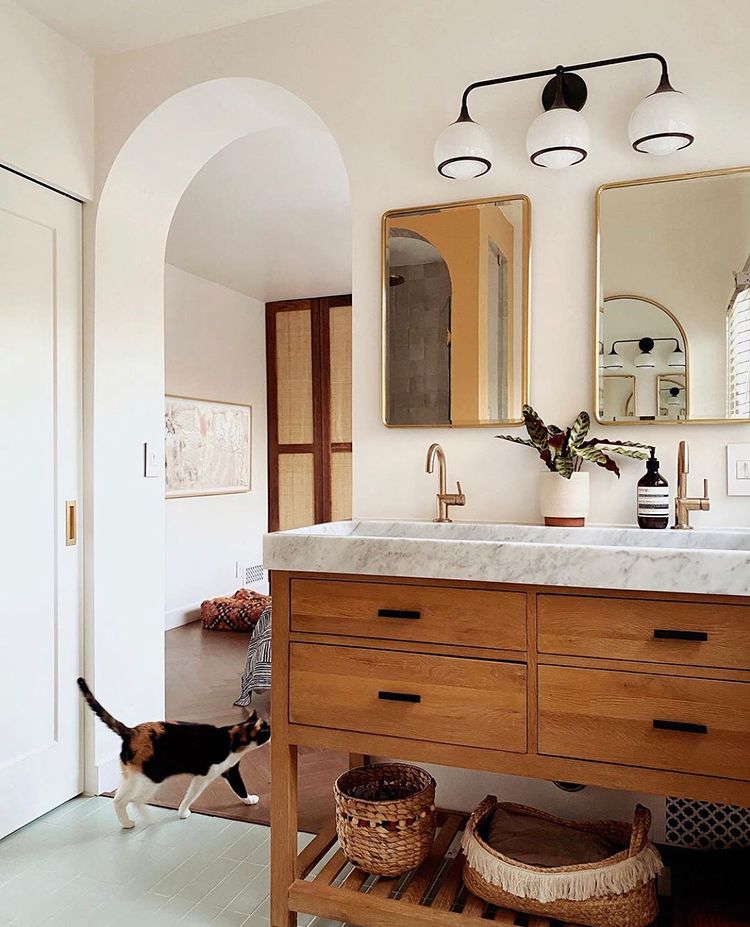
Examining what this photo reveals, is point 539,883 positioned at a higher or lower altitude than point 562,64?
lower

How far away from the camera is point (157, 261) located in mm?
3094

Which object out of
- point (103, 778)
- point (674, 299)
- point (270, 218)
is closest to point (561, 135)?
point (674, 299)

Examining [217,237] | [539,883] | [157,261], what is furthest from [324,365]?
[539,883]

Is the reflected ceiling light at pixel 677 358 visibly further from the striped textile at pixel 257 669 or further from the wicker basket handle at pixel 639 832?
the striped textile at pixel 257 669

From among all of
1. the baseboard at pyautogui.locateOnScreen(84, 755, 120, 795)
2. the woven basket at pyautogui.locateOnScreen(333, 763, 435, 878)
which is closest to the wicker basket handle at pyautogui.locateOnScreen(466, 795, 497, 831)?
the woven basket at pyautogui.locateOnScreen(333, 763, 435, 878)

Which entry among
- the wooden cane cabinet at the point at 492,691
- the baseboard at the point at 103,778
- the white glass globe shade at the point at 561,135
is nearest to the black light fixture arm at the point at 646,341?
the white glass globe shade at the point at 561,135

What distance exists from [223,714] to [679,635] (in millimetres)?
2615

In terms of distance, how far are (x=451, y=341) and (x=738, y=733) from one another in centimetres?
129

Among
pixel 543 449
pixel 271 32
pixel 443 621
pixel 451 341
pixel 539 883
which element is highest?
pixel 271 32

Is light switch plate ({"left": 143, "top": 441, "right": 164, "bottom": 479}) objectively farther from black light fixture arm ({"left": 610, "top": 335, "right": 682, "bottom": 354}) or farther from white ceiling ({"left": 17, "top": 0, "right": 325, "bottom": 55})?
black light fixture arm ({"left": 610, "top": 335, "right": 682, "bottom": 354})

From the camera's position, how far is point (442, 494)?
2.30m

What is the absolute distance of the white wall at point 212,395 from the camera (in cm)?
594

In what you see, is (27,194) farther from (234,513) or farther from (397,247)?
(234,513)

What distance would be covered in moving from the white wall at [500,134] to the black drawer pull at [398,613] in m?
0.59
